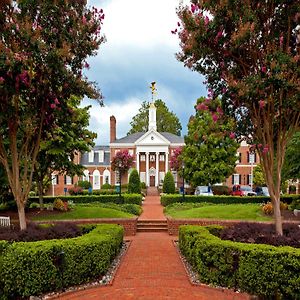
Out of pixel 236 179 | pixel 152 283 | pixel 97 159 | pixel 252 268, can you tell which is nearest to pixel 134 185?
pixel 236 179

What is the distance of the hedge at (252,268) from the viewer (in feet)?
24.0

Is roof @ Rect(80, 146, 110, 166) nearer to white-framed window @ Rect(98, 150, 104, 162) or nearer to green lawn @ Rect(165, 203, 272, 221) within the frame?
white-framed window @ Rect(98, 150, 104, 162)

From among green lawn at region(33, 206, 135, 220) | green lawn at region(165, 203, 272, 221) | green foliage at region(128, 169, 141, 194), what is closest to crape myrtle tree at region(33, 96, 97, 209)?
green lawn at region(33, 206, 135, 220)

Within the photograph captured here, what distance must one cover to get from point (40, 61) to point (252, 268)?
22.6ft

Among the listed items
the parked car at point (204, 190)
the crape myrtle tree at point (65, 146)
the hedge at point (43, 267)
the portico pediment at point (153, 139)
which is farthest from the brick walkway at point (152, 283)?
the portico pediment at point (153, 139)

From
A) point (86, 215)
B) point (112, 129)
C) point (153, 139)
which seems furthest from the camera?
point (112, 129)

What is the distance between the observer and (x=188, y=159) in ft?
113

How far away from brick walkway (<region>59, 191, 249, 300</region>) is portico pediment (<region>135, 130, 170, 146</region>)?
141 ft

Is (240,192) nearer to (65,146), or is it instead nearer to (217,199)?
(217,199)

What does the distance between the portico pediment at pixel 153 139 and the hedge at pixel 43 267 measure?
4667 centimetres

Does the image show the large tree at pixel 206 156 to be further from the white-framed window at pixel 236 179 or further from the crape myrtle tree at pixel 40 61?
the crape myrtle tree at pixel 40 61

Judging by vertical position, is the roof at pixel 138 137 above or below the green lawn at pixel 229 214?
above

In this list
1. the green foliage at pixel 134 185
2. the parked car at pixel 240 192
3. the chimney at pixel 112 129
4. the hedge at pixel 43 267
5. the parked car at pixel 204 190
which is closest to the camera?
the hedge at pixel 43 267

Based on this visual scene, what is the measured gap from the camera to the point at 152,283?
8.34 meters
